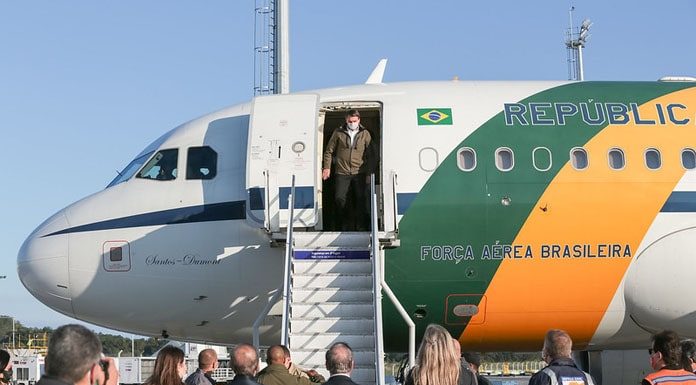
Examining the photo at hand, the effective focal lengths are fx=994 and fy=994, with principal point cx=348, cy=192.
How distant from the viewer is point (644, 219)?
1453 centimetres

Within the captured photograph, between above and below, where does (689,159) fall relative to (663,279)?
above

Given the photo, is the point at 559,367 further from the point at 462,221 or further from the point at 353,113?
the point at 353,113

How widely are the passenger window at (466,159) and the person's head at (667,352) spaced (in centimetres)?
710

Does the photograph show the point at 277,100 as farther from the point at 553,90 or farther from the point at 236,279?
the point at 553,90

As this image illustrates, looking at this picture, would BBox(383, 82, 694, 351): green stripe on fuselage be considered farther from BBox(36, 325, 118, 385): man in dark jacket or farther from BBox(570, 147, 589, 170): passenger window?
BBox(36, 325, 118, 385): man in dark jacket

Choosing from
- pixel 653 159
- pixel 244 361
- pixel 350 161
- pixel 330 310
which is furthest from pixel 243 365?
pixel 653 159

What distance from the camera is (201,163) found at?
49.9 feet

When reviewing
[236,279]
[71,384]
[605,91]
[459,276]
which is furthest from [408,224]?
[71,384]

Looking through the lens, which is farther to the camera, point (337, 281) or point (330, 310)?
point (337, 281)

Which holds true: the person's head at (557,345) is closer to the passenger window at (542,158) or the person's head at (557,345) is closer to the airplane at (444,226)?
the airplane at (444,226)

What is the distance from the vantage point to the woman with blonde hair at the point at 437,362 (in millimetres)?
6699

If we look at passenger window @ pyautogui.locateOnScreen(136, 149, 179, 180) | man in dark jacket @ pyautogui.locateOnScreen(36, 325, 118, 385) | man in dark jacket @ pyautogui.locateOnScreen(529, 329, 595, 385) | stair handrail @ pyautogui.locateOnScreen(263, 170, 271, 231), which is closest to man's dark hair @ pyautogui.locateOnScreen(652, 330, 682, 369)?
man in dark jacket @ pyautogui.locateOnScreen(529, 329, 595, 385)

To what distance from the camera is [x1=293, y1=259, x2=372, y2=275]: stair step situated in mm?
13836

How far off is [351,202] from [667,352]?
27.0ft
